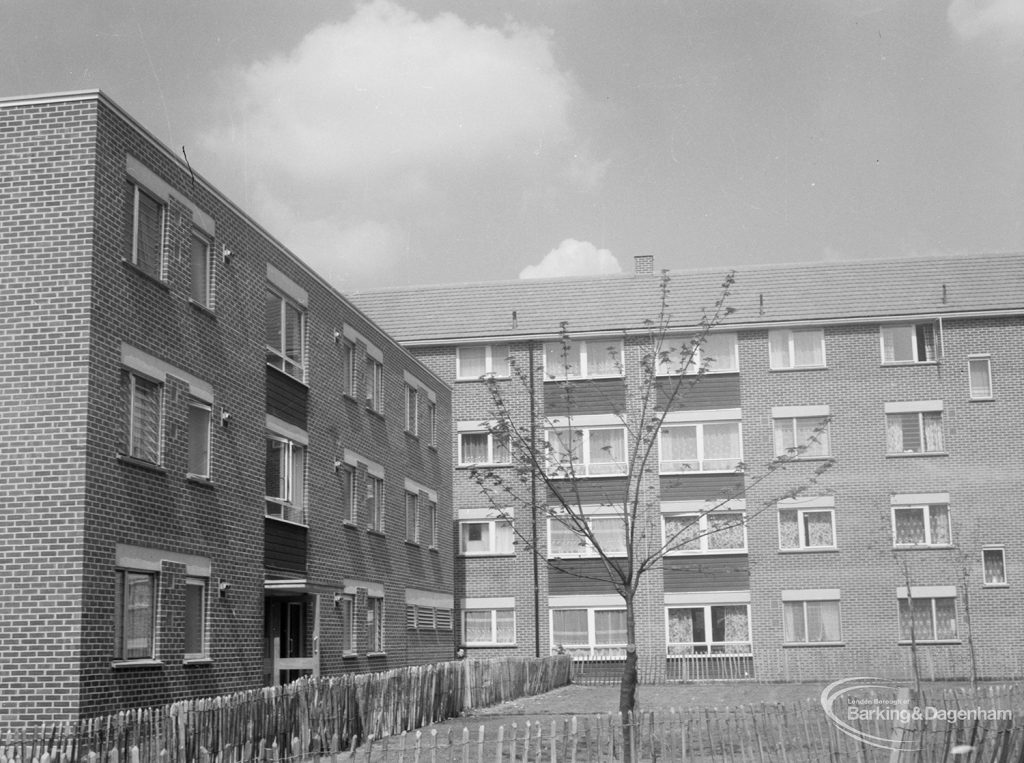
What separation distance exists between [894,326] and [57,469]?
2993 cm

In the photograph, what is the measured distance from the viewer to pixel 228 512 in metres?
22.2

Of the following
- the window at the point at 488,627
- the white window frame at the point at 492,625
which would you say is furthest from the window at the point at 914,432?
the window at the point at 488,627

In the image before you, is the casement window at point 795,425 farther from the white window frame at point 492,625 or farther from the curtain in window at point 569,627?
the white window frame at point 492,625

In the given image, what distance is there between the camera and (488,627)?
42.0 m

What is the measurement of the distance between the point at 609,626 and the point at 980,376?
13.7 m

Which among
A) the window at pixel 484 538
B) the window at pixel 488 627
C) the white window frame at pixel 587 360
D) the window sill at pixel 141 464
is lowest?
the window at pixel 488 627

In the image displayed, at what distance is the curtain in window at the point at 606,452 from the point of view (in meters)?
41.7

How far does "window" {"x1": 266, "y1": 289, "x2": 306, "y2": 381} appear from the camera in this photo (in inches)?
990

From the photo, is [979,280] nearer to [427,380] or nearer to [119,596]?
[427,380]

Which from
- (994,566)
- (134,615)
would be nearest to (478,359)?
(994,566)

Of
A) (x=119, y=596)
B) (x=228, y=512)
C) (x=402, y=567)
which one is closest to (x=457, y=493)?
(x=402, y=567)

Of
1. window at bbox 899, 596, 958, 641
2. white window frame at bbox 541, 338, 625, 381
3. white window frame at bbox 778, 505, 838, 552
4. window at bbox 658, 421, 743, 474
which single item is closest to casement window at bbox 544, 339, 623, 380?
white window frame at bbox 541, 338, 625, 381

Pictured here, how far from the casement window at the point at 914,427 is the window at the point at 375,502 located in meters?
16.7

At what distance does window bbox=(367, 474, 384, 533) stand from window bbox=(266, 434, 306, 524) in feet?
15.7
